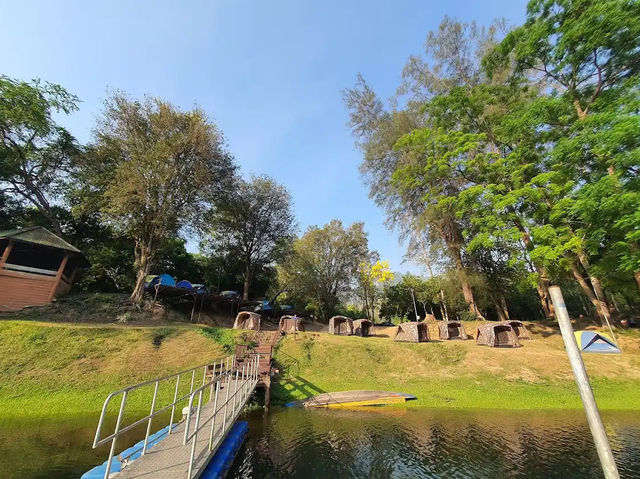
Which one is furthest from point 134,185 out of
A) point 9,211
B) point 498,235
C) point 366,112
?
point 498,235

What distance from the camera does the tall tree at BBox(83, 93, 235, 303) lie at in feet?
77.6

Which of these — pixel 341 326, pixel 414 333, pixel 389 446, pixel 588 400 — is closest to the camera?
pixel 588 400

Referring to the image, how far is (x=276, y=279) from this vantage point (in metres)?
46.1

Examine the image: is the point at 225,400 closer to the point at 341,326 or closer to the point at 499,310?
the point at 341,326

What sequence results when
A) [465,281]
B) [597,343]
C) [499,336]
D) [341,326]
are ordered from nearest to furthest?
[597,343], [499,336], [341,326], [465,281]

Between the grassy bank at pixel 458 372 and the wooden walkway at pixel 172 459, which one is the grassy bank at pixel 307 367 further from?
the wooden walkway at pixel 172 459

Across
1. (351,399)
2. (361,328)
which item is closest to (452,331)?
(361,328)

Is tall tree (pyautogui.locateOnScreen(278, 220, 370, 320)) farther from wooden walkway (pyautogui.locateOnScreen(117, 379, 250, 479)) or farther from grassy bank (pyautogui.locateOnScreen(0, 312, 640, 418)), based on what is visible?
wooden walkway (pyautogui.locateOnScreen(117, 379, 250, 479))

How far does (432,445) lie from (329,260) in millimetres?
36844

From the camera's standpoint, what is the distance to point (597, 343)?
20516 mm

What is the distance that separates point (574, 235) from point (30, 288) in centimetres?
3716

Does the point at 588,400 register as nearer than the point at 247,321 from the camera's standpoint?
Yes

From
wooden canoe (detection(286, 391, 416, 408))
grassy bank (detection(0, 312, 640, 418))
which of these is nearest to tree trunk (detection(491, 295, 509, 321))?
grassy bank (detection(0, 312, 640, 418))

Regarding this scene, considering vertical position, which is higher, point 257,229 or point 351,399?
point 257,229
